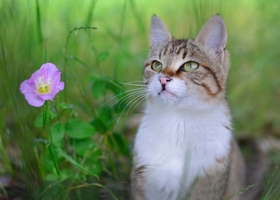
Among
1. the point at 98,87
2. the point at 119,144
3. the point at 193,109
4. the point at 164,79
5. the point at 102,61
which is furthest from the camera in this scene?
the point at 102,61

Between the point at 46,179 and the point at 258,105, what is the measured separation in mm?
2478

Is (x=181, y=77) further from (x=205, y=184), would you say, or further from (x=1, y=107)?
(x=1, y=107)

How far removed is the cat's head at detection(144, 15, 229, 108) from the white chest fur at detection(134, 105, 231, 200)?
0.36 ft

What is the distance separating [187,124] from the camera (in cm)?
286

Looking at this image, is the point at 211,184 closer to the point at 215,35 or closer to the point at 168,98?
the point at 168,98

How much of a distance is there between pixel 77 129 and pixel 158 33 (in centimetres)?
79


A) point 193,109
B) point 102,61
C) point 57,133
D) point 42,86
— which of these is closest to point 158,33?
point 193,109

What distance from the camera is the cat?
277 cm

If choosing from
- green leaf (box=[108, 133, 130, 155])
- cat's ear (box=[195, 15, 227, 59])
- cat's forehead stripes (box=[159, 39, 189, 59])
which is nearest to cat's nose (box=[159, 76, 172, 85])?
cat's forehead stripes (box=[159, 39, 189, 59])

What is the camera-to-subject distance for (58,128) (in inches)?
115

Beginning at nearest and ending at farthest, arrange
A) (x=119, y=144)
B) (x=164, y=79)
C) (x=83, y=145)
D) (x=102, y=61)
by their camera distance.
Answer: (x=164, y=79), (x=83, y=145), (x=119, y=144), (x=102, y=61)

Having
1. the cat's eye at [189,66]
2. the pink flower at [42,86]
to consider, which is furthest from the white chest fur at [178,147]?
the pink flower at [42,86]

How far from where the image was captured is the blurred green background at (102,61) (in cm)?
296

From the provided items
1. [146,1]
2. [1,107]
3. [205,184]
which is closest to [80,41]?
[1,107]
